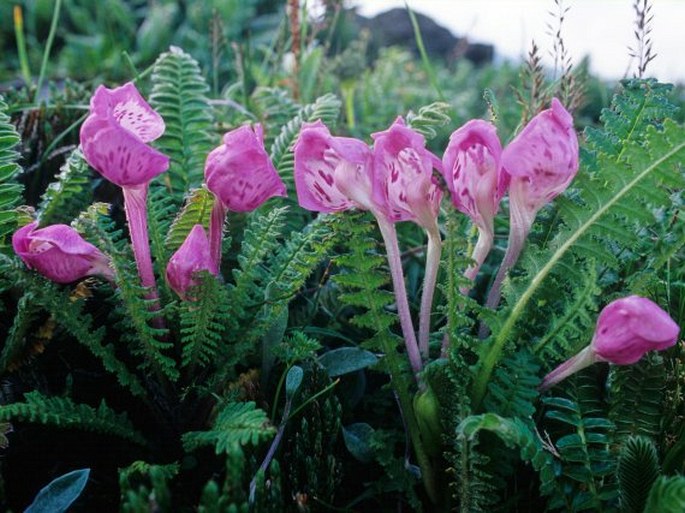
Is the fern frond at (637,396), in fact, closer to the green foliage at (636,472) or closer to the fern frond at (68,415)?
the green foliage at (636,472)

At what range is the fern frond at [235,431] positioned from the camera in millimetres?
830

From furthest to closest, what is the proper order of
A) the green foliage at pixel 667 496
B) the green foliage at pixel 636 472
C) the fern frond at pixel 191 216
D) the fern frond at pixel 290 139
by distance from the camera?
the fern frond at pixel 290 139, the fern frond at pixel 191 216, the green foliage at pixel 636 472, the green foliage at pixel 667 496

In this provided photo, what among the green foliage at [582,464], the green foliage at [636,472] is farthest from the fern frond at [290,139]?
the green foliage at [636,472]

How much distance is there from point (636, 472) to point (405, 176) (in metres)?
0.49

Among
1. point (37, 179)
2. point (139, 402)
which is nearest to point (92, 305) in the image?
point (139, 402)

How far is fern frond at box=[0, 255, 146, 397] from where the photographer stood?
973mm

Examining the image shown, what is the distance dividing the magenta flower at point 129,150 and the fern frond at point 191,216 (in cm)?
6

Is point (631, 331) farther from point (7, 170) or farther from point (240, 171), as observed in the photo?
point (7, 170)

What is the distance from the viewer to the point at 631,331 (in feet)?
2.78

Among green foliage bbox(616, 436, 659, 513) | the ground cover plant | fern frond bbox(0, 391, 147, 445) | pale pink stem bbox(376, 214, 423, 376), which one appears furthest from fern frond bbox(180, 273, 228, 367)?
green foliage bbox(616, 436, 659, 513)

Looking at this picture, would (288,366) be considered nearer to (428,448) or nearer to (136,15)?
(428,448)

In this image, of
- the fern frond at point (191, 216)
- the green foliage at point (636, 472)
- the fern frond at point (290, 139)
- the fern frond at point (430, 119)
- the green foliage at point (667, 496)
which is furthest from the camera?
the fern frond at point (290, 139)

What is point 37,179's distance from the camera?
64.0 inches

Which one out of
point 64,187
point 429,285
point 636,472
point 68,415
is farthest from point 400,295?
point 64,187
